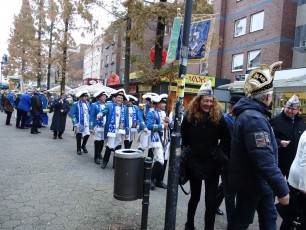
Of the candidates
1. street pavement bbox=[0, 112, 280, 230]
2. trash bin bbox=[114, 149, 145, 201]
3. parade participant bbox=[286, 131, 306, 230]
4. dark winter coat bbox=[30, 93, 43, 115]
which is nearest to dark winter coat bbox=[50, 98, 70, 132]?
dark winter coat bbox=[30, 93, 43, 115]

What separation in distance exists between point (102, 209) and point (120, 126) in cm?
278

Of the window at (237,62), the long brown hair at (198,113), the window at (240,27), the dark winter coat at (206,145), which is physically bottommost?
the dark winter coat at (206,145)

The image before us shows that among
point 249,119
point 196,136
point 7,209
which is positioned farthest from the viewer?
point 7,209

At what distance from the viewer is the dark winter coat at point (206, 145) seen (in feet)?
11.3

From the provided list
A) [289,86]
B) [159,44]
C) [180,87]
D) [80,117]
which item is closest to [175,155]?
[180,87]

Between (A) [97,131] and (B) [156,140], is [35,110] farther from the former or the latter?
(B) [156,140]

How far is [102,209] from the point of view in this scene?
4297 mm

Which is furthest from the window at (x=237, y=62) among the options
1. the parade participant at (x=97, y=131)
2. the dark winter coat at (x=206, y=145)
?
the dark winter coat at (x=206, y=145)

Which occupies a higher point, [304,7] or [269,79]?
[304,7]

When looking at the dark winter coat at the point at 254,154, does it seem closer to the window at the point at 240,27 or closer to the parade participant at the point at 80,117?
the parade participant at the point at 80,117

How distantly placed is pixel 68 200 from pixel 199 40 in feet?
10.5

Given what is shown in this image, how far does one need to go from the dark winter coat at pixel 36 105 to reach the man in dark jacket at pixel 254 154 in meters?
10.9

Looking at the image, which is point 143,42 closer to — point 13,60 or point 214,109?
point 214,109

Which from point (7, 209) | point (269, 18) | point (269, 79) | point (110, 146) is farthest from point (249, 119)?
point (269, 18)
